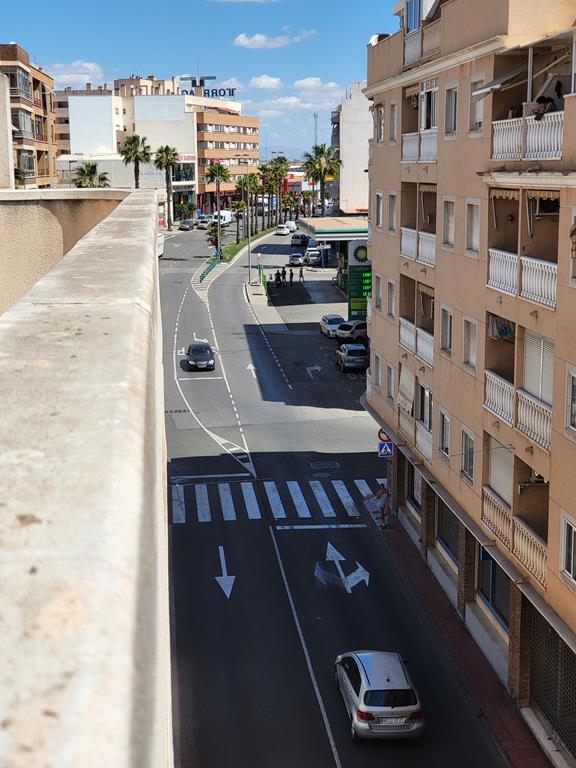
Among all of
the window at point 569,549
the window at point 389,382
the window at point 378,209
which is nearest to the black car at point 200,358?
the window at point 378,209

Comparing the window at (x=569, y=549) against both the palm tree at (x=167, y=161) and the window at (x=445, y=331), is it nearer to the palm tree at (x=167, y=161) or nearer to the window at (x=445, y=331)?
the window at (x=445, y=331)

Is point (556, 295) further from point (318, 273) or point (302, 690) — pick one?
Answer: point (318, 273)

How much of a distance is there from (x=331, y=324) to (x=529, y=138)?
45.9 m

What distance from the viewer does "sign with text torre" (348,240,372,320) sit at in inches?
2225

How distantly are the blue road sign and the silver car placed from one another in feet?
35.8

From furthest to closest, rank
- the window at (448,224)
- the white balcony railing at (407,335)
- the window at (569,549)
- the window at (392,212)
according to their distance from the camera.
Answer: the window at (392,212)
the white balcony railing at (407,335)
the window at (448,224)
the window at (569,549)

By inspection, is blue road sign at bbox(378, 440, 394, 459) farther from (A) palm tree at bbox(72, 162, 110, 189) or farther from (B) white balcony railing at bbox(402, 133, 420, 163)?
(A) palm tree at bbox(72, 162, 110, 189)

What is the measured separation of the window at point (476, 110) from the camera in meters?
22.8

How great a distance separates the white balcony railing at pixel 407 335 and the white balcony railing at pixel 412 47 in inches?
287

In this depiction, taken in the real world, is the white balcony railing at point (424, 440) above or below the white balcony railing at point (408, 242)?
below

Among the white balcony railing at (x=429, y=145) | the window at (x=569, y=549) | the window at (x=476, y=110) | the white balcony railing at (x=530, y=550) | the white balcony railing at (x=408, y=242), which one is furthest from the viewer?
the white balcony railing at (x=408, y=242)

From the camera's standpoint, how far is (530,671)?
20938 millimetres

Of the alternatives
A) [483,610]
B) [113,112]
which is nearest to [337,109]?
[113,112]

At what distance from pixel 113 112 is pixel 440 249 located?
131820 mm
